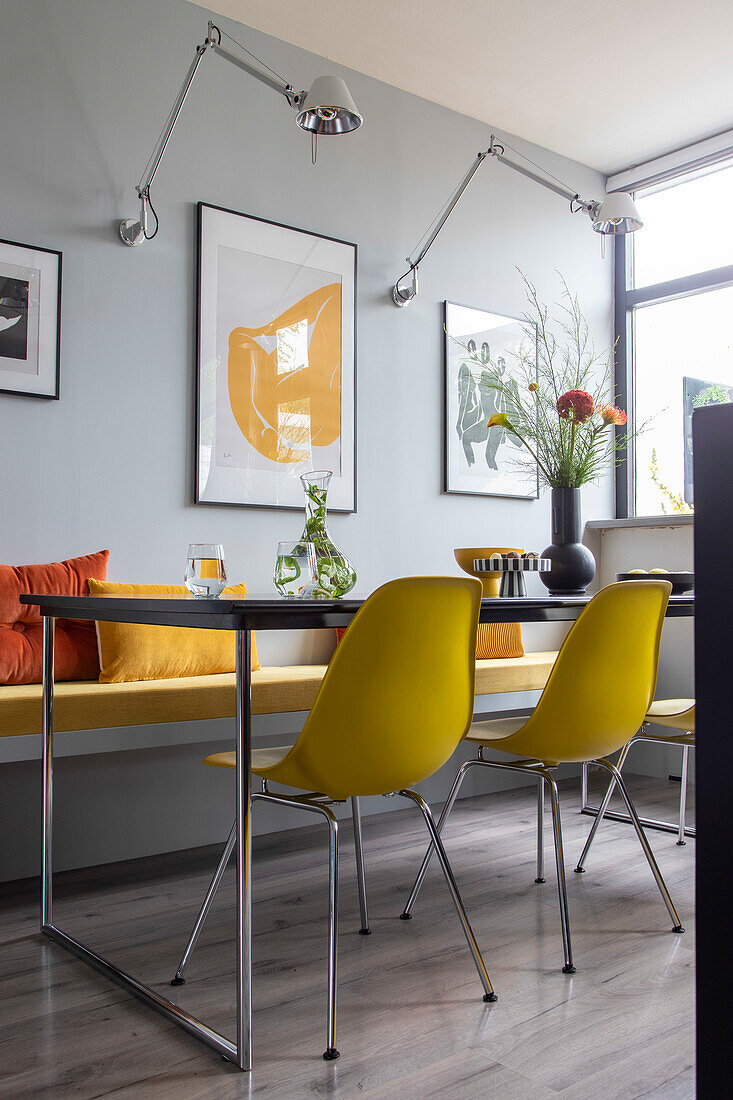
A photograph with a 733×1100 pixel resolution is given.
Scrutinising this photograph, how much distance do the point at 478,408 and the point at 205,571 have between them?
2.67 meters

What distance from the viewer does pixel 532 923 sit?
2332 mm

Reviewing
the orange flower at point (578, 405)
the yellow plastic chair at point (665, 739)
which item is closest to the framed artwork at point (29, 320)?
the orange flower at point (578, 405)

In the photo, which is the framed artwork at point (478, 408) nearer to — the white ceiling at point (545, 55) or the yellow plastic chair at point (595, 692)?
the white ceiling at point (545, 55)

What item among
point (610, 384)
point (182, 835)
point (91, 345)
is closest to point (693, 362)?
point (610, 384)

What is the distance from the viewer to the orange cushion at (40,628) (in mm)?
2721

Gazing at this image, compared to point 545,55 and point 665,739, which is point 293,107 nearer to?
point 545,55

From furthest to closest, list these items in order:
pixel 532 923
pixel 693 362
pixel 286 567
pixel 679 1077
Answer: pixel 693 362
pixel 532 923
pixel 286 567
pixel 679 1077

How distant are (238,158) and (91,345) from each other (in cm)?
Answer: 105

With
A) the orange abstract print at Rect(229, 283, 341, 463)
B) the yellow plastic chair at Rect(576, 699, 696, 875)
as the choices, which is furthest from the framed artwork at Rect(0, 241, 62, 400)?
the yellow plastic chair at Rect(576, 699, 696, 875)

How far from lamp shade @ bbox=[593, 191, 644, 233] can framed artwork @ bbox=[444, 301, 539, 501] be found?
72 centimetres

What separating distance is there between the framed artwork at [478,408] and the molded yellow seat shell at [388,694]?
251cm

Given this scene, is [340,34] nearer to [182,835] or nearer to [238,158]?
[238,158]

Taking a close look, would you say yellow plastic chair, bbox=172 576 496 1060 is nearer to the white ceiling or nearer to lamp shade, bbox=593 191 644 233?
lamp shade, bbox=593 191 644 233

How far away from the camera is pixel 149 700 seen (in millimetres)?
2607
